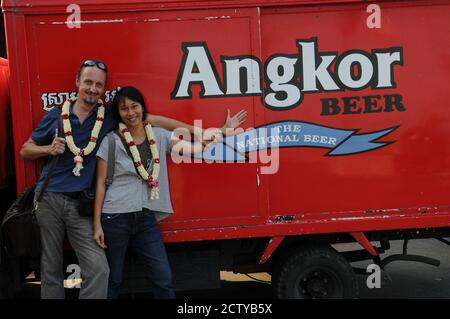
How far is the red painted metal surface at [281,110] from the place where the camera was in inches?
141

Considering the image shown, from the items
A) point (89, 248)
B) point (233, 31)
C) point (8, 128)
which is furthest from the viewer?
point (8, 128)

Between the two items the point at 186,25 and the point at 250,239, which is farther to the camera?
the point at 250,239

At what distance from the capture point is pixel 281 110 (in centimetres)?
374

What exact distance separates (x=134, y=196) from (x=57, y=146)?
2.00 feet

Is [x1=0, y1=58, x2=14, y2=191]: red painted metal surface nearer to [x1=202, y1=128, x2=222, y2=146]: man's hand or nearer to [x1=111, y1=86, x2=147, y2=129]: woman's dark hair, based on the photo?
[x1=111, y1=86, x2=147, y2=129]: woman's dark hair

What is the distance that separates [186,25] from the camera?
3639 mm

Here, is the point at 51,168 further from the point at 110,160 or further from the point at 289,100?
the point at 289,100

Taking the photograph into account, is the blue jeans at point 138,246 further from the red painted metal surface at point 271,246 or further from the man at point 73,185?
the red painted metal surface at point 271,246

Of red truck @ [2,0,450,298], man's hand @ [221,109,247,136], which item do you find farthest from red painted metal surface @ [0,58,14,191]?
man's hand @ [221,109,247,136]

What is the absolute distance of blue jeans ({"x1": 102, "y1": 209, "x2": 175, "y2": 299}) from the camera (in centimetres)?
343

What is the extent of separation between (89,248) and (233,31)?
6.09 ft

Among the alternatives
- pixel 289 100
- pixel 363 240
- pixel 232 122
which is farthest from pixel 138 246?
pixel 363 240

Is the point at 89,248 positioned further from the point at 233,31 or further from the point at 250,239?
the point at 233,31
